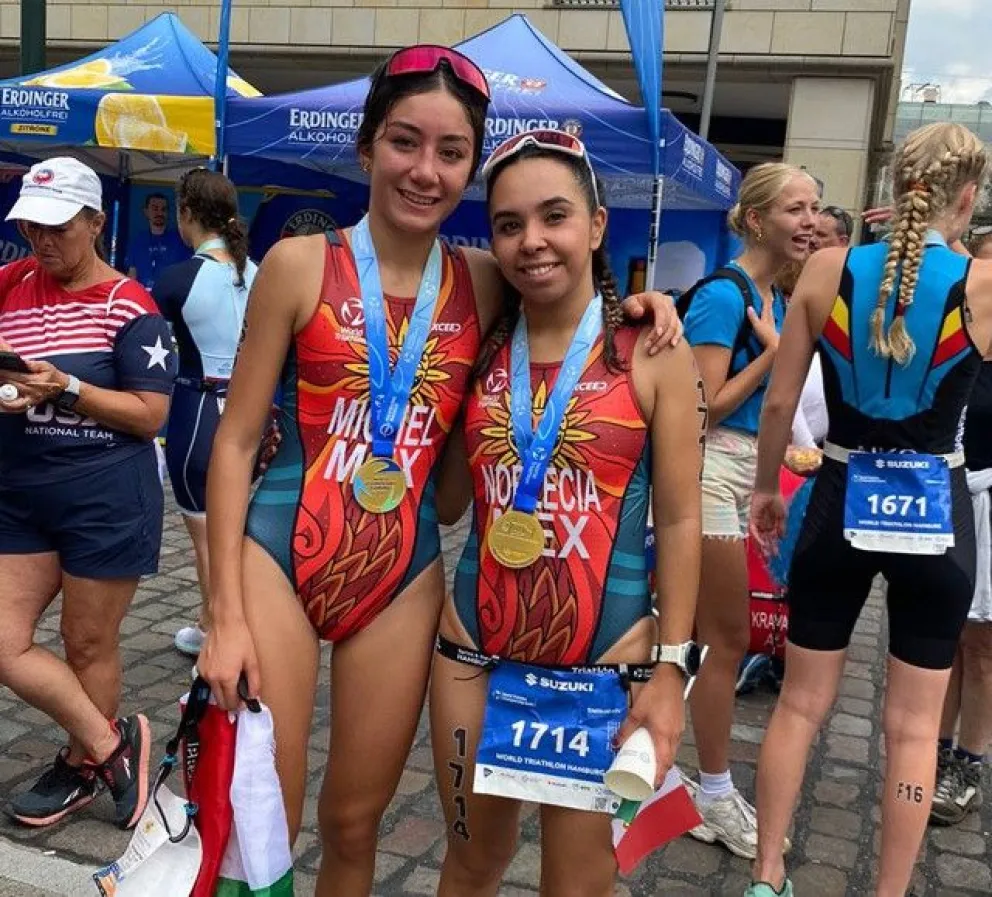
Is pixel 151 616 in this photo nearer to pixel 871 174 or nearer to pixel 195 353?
pixel 195 353

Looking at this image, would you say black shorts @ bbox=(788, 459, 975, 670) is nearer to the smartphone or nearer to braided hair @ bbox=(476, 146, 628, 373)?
braided hair @ bbox=(476, 146, 628, 373)

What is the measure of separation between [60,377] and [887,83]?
14886 mm

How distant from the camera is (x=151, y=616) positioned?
5.24 meters

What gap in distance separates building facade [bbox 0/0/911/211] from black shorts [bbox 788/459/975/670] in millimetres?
12595

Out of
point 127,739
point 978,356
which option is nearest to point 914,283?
point 978,356

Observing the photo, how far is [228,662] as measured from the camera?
75.4 inches

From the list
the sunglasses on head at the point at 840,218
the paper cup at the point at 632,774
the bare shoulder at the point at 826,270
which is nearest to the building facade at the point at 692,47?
the sunglasses on head at the point at 840,218

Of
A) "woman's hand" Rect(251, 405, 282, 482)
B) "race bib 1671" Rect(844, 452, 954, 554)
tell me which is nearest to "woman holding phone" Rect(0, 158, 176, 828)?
"woman's hand" Rect(251, 405, 282, 482)

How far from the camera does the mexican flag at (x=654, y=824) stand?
6.59 ft

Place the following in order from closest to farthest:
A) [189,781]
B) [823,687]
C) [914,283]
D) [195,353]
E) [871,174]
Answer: [189,781] < [914,283] < [823,687] < [195,353] < [871,174]

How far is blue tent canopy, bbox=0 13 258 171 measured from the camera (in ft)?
25.5

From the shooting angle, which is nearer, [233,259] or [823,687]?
[823,687]

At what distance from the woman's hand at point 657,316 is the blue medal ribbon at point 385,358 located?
40 cm

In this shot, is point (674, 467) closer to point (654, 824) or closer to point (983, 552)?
point (654, 824)
